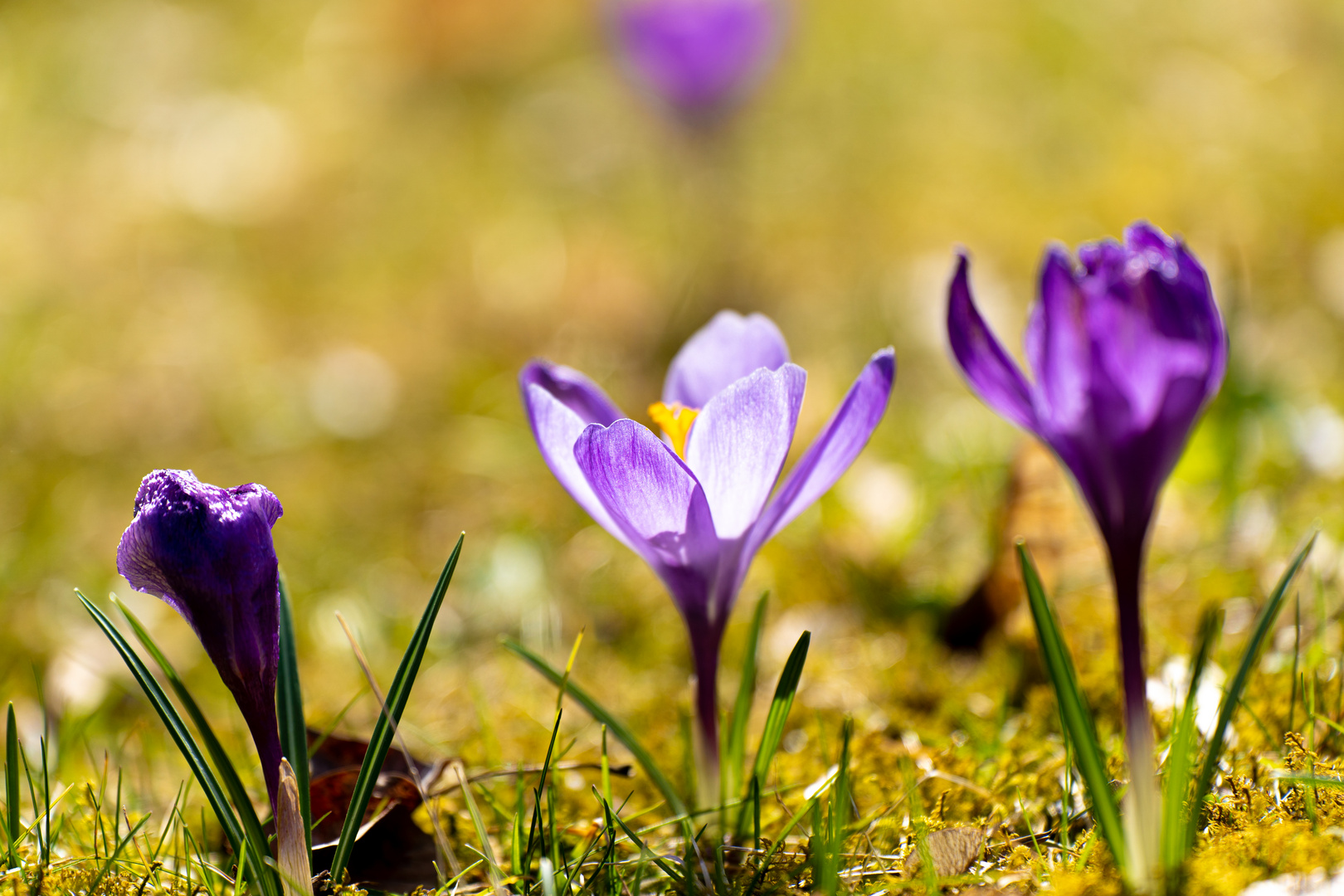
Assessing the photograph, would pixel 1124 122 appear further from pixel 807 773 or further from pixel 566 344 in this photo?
pixel 807 773

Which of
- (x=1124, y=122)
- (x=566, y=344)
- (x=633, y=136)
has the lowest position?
(x=566, y=344)

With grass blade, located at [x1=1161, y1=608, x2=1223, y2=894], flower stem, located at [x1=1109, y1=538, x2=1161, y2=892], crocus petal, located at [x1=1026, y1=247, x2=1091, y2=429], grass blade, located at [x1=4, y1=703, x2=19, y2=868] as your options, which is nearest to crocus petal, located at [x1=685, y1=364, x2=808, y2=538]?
crocus petal, located at [x1=1026, y1=247, x2=1091, y2=429]

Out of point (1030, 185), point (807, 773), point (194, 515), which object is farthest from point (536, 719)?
point (1030, 185)

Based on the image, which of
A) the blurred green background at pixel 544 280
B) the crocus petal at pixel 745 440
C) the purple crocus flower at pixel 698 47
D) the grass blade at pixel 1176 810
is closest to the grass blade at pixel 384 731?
the crocus petal at pixel 745 440

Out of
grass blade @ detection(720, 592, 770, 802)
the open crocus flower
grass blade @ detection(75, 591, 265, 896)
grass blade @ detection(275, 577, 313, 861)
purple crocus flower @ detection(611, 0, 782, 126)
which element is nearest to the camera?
the open crocus flower

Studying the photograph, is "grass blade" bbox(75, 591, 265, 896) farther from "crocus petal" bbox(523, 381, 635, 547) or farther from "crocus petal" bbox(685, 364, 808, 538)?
"crocus petal" bbox(685, 364, 808, 538)

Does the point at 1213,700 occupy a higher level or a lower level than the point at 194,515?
lower

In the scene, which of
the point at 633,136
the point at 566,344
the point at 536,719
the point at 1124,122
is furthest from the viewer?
the point at 633,136
